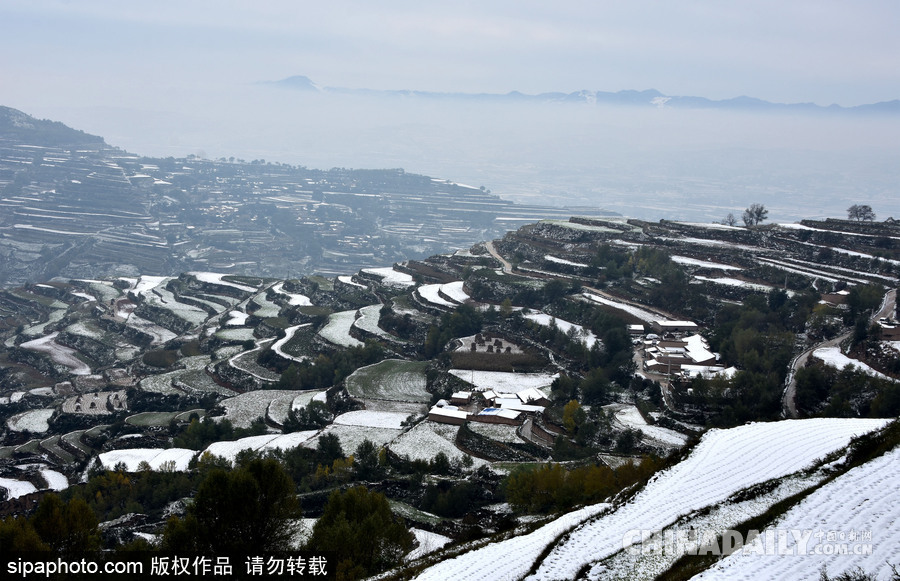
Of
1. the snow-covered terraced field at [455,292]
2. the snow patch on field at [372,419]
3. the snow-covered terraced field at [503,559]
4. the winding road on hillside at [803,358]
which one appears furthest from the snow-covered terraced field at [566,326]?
the snow-covered terraced field at [503,559]

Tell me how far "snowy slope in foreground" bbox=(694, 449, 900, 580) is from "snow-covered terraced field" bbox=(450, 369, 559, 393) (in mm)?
24480

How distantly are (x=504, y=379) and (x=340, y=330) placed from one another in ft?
58.9

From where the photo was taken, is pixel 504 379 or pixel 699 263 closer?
pixel 504 379

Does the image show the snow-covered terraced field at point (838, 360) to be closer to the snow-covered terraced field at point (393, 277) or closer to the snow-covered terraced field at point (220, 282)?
the snow-covered terraced field at point (393, 277)

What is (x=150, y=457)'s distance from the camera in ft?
118

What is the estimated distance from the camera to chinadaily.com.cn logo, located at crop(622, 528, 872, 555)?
38.6 ft

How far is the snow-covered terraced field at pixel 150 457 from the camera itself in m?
34.3

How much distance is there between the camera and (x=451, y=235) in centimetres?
16125

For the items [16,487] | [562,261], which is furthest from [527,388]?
[16,487]

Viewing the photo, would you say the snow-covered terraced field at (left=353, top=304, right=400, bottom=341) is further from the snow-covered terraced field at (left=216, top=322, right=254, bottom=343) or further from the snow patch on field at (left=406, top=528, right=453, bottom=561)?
the snow patch on field at (left=406, top=528, right=453, bottom=561)

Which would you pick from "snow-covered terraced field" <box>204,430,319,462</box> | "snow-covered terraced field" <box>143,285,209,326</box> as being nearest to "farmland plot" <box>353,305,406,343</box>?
"snow-covered terraced field" <box>204,430,319,462</box>

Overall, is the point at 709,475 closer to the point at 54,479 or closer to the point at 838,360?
the point at 838,360

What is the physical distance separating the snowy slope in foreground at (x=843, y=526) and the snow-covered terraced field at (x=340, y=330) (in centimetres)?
3899

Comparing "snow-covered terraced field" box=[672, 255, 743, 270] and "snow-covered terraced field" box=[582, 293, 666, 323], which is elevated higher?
"snow-covered terraced field" box=[672, 255, 743, 270]
